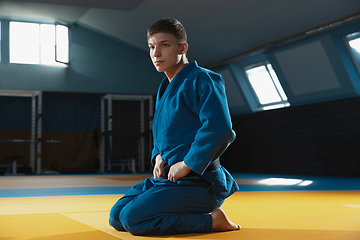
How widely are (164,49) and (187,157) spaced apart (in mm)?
481

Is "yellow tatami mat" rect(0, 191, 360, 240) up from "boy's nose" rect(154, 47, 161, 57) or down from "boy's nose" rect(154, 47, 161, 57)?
down

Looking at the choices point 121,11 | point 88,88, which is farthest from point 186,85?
point 88,88

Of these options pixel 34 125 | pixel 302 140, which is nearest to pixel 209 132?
pixel 302 140

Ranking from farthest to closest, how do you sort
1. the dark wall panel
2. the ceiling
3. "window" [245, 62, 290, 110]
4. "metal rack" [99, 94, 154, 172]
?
"metal rack" [99, 94, 154, 172] < "window" [245, 62, 290, 110] < the dark wall panel < the ceiling

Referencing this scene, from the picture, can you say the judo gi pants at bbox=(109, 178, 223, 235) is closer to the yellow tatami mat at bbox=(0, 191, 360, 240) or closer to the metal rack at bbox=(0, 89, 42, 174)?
the yellow tatami mat at bbox=(0, 191, 360, 240)

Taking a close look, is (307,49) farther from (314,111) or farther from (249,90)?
(249,90)

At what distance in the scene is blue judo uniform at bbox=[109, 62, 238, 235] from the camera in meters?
1.53

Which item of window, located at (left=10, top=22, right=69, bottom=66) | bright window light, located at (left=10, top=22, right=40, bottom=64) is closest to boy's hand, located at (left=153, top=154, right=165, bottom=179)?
window, located at (left=10, top=22, right=69, bottom=66)

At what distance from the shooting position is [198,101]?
1.63 metres

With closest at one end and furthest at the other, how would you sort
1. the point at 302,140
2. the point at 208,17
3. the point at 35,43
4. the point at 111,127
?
the point at 208,17 < the point at 302,140 < the point at 35,43 < the point at 111,127

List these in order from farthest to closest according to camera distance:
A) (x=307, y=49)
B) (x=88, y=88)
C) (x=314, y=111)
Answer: (x=88, y=88), (x=314, y=111), (x=307, y=49)

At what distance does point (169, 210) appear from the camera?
1.61 meters

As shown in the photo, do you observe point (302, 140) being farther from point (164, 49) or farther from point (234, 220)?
point (164, 49)

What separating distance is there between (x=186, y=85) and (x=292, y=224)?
2.87 feet
